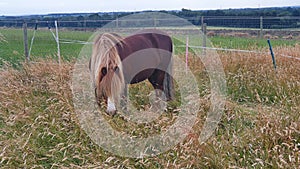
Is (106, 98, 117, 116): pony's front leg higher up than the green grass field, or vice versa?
the green grass field

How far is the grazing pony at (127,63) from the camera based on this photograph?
11.3 feet

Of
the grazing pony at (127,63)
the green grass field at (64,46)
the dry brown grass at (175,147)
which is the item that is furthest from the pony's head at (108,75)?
the green grass field at (64,46)

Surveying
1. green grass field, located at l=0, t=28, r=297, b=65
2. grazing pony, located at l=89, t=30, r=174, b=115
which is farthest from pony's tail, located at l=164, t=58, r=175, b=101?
green grass field, located at l=0, t=28, r=297, b=65

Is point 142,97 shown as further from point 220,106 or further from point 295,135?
point 295,135

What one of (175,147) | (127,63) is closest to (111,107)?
(127,63)

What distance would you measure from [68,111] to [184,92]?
5.88 ft

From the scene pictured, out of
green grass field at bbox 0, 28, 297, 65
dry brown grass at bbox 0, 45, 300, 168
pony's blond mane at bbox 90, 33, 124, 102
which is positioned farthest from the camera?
green grass field at bbox 0, 28, 297, 65

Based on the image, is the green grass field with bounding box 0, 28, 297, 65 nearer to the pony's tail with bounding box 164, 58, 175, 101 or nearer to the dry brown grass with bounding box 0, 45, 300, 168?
the dry brown grass with bounding box 0, 45, 300, 168

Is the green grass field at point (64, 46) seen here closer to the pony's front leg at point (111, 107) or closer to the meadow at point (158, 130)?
the meadow at point (158, 130)

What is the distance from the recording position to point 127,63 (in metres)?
3.95

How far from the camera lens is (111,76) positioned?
3.41 m

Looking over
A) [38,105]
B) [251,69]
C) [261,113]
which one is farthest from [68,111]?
[251,69]

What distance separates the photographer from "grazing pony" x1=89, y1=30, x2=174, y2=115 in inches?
136

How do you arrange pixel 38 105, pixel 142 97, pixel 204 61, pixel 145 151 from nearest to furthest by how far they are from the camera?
pixel 145 151 < pixel 38 105 < pixel 142 97 < pixel 204 61
